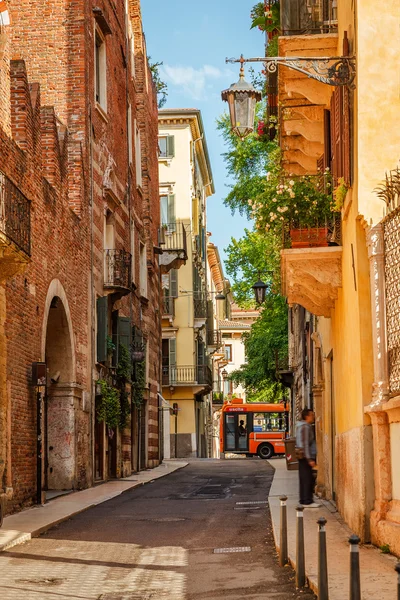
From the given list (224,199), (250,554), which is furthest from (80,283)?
(250,554)

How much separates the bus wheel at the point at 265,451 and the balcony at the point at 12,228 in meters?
40.2

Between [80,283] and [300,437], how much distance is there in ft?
49.6

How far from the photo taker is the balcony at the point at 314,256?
51.2 feet

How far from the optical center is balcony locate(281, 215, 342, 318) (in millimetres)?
15609

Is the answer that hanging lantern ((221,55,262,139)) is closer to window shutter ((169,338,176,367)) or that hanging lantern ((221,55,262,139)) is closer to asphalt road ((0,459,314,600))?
asphalt road ((0,459,314,600))

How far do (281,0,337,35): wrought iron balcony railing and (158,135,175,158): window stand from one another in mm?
44224

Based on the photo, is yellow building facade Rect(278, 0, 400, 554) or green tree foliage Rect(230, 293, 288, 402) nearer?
yellow building facade Rect(278, 0, 400, 554)

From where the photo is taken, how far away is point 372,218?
12688 mm

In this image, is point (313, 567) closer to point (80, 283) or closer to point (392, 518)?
point (392, 518)

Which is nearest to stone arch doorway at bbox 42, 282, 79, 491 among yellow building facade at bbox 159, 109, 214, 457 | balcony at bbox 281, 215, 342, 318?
balcony at bbox 281, 215, 342, 318

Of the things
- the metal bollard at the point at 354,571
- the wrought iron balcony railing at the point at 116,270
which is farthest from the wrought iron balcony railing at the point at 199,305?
the metal bollard at the point at 354,571

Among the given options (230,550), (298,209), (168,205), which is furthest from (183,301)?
(230,550)

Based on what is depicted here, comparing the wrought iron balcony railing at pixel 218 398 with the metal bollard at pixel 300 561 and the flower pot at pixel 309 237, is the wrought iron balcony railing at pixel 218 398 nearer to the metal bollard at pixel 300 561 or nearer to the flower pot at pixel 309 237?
the flower pot at pixel 309 237

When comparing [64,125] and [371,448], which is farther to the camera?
[64,125]
